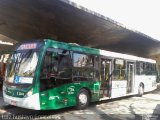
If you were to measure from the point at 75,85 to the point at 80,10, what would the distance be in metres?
5.28

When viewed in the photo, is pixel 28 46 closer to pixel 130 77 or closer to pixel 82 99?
pixel 82 99

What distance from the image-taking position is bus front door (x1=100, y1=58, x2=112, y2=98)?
12005 mm

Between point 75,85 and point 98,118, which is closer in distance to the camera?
point 98,118

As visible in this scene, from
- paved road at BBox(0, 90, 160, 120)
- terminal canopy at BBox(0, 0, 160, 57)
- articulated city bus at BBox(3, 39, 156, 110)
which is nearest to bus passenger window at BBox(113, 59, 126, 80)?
articulated city bus at BBox(3, 39, 156, 110)

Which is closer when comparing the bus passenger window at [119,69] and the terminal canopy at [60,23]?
the bus passenger window at [119,69]

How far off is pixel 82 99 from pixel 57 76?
1996mm

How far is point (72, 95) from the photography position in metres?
9.93

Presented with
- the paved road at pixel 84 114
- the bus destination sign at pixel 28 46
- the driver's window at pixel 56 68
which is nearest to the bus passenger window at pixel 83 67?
the driver's window at pixel 56 68

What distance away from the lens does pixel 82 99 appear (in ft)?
34.8

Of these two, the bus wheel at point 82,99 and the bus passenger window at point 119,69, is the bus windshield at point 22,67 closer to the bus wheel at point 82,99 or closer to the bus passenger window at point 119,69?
the bus wheel at point 82,99

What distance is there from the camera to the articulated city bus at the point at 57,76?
336 inches

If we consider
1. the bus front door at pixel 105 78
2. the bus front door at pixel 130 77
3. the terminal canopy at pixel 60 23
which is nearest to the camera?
the bus front door at pixel 105 78

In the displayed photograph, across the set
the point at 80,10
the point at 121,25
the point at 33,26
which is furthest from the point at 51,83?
the point at 33,26

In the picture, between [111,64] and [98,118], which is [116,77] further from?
[98,118]
